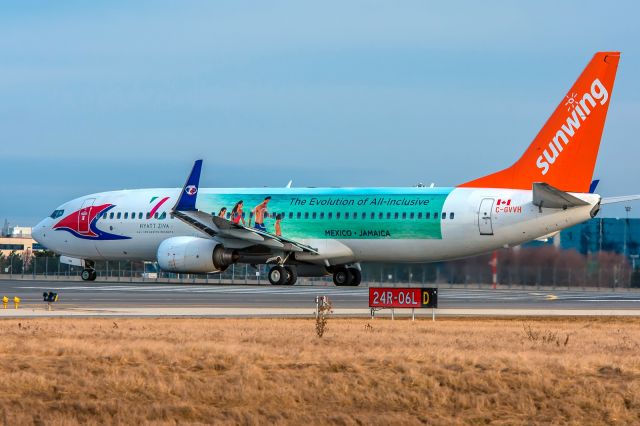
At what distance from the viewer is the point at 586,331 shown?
1169 inches

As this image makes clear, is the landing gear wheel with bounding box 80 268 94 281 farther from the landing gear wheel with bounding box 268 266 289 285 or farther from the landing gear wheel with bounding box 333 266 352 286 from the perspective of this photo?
the landing gear wheel with bounding box 333 266 352 286

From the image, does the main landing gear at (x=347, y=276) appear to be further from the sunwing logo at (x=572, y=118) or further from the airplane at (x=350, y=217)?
the sunwing logo at (x=572, y=118)

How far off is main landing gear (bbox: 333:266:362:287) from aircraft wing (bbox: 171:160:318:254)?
9.34ft

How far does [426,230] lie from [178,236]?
41.6 ft

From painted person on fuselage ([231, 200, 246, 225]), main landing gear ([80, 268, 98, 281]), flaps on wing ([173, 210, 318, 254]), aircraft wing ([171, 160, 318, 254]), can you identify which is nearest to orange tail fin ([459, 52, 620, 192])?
flaps on wing ([173, 210, 318, 254])

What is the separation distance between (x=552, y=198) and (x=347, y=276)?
498 inches

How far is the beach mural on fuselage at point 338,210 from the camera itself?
174ft

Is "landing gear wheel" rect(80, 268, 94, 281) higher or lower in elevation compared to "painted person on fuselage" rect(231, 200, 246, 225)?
lower

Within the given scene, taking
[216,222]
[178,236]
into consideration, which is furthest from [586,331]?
[178,236]

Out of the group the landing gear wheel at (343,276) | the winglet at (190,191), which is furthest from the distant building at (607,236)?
the winglet at (190,191)

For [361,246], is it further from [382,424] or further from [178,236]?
[382,424]

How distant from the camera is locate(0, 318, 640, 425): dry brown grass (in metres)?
18.5

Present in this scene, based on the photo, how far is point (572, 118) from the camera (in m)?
50.2

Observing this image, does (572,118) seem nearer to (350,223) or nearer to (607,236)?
(350,223)
